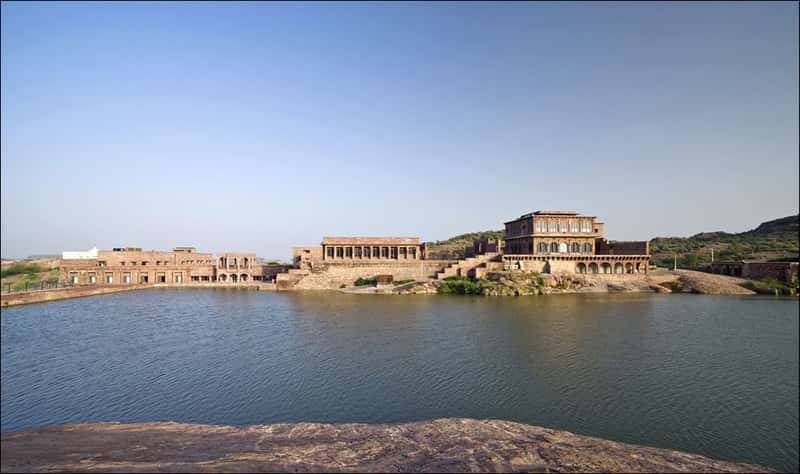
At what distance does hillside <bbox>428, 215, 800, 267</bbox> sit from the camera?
244ft

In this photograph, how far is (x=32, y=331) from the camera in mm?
27391

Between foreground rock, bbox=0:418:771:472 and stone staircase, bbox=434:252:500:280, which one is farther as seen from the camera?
stone staircase, bbox=434:252:500:280

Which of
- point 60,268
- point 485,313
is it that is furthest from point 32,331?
point 60,268

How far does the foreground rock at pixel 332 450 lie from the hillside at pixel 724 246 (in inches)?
2893

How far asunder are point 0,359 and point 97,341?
9.37 metres

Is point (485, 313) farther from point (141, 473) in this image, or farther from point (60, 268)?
point (60, 268)

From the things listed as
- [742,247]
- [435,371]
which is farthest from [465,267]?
[742,247]

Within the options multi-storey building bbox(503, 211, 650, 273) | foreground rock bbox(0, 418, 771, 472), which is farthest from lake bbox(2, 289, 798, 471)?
multi-storey building bbox(503, 211, 650, 273)

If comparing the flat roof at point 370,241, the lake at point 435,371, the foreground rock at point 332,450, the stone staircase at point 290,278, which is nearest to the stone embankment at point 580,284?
the flat roof at point 370,241

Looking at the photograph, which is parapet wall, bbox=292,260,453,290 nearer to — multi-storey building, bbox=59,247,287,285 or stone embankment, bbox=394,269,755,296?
stone embankment, bbox=394,269,755,296

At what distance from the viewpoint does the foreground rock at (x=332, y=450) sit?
9344mm

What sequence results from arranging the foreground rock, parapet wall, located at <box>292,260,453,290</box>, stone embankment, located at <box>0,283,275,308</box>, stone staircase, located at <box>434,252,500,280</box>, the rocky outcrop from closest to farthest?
1. the foreground rock
2. stone embankment, located at <box>0,283,275,308</box>
3. the rocky outcrop
4. stone staircase, located at <box>434,252,500,280</box>
5. parapet wall, located at <box>292,260,453,290</box>

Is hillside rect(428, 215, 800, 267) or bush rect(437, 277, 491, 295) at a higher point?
hillside rect(428, 215, 800, 267)

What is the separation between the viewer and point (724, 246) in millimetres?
89625
